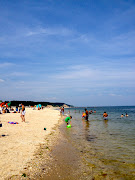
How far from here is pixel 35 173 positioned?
6.11 metres

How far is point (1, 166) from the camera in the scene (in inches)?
248

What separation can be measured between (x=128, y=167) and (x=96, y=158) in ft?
5.77

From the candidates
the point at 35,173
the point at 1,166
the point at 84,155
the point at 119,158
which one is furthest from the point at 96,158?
the point at 1,166

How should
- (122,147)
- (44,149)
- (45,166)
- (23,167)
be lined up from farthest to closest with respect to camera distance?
(122,147), (44,149), (45,166), (23,167)

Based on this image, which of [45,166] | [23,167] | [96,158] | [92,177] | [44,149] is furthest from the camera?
[44,149]

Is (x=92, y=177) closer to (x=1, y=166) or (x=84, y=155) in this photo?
(x=84, y=155)

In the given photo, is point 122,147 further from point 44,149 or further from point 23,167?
point 23,167

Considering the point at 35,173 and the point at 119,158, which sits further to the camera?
the point at 119,158

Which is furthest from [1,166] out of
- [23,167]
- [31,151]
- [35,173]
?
[31,151]

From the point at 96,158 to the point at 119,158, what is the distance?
132 centimetres

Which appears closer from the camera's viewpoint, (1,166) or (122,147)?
(1,166)

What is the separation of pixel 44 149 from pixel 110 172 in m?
4.47

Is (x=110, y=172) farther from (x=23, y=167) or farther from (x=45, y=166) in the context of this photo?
(x=23, y=167)

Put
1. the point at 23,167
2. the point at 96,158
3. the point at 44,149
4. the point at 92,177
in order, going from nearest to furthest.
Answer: the point at 92,177 → the point at 23,167 → the point at 96,158 → the point at 44,149
